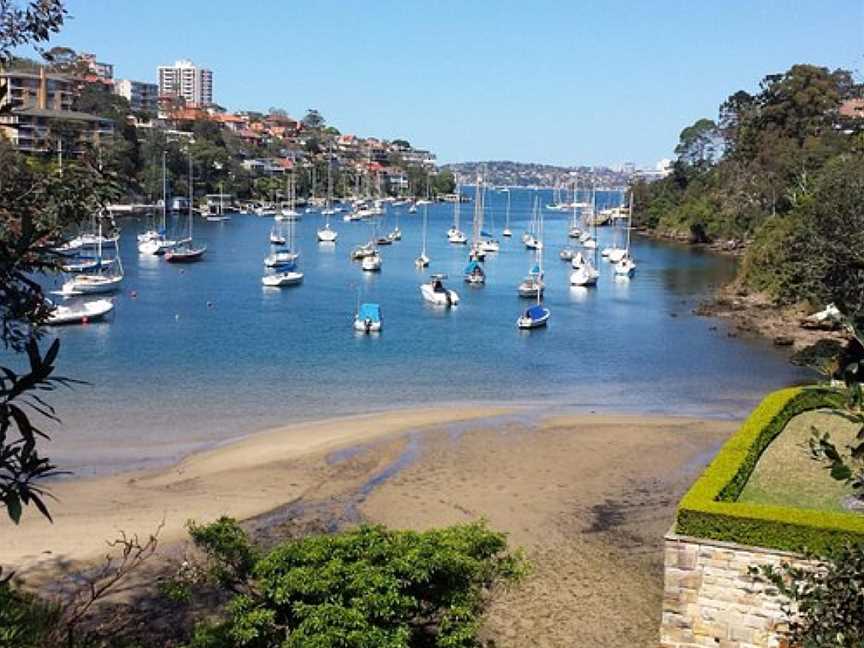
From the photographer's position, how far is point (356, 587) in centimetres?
1012

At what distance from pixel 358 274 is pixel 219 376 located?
34.4m

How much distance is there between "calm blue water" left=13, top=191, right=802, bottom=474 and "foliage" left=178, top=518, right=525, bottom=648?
14.1 meters

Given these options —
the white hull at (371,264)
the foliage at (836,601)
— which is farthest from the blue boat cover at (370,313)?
the foliage at (836,601)

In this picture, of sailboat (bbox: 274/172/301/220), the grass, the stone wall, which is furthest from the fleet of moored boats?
the grass

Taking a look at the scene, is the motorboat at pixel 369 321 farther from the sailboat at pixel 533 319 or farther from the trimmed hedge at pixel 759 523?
the trimmed hedge at pixel 759 523

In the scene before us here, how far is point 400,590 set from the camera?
10492mm

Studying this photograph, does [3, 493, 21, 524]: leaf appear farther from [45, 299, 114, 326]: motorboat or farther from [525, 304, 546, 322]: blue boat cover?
[525, 304, 546, 322]: blue boat cover

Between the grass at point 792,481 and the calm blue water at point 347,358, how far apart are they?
42.1 ft

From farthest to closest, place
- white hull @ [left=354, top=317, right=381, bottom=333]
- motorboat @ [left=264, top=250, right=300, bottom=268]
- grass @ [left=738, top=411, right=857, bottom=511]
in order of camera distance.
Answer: motorboat @ [left=264, top=250, right=300, bottom=268], white hull @ [left=354, top=317, right=381, bottom=333], grass @ [left=738, top=411, right=857, bottom=511]

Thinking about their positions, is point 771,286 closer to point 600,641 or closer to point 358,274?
point 358,274

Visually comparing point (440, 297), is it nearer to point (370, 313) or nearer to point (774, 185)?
point (370, 313)

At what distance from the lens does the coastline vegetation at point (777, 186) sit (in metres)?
38.5

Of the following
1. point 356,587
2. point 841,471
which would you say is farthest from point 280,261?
point 841,471

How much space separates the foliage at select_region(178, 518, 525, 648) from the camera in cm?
983
